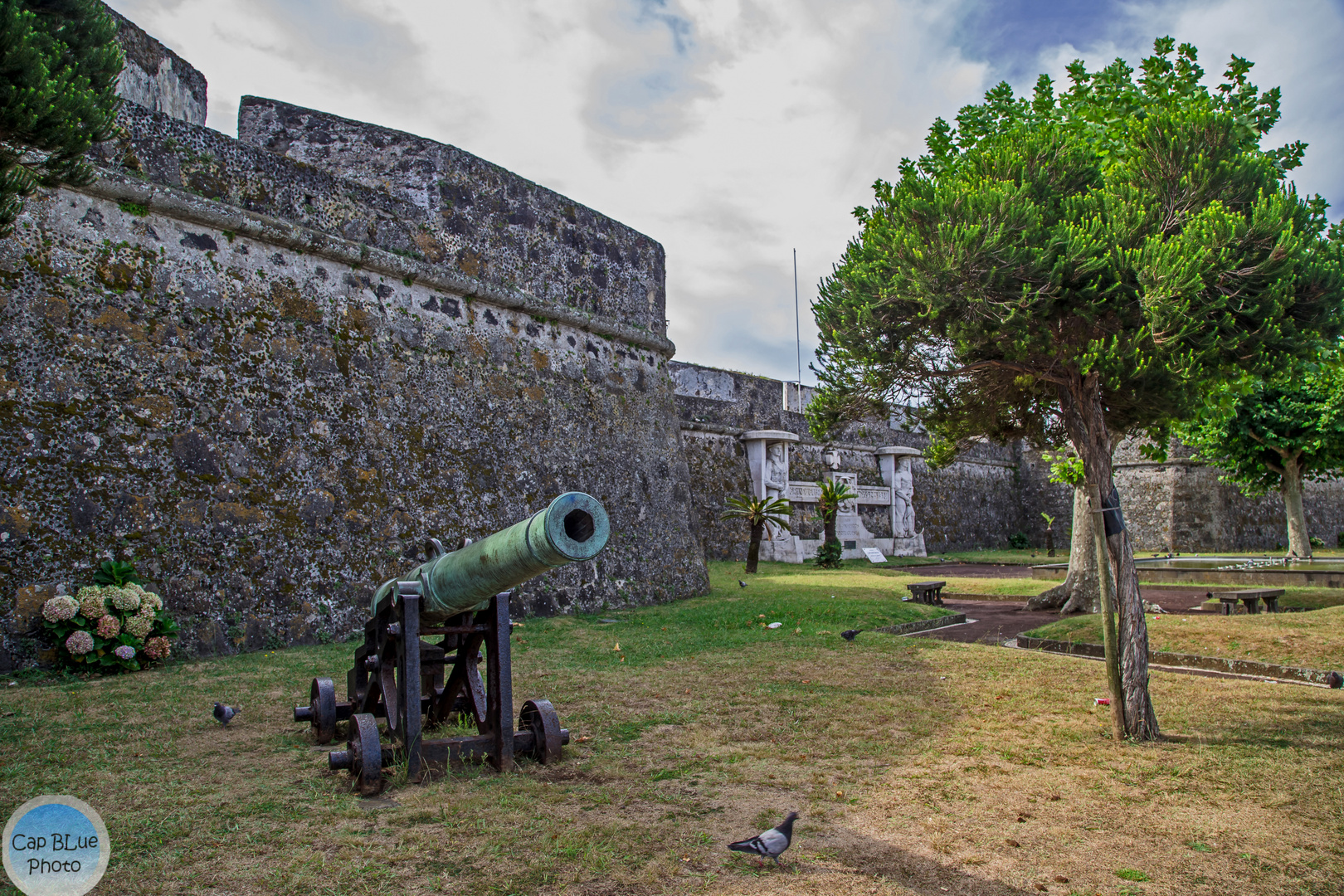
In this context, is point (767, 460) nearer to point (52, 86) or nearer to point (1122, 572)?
point (1122, 572)

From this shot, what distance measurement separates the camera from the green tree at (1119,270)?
3957 millimetres

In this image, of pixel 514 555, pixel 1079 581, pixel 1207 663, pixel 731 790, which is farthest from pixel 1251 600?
pixel 514 555

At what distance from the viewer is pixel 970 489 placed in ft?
77.3

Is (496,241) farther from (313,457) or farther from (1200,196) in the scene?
(1200,196)

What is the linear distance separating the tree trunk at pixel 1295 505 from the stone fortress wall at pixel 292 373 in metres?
13.0

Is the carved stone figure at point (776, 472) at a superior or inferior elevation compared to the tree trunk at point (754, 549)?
superior

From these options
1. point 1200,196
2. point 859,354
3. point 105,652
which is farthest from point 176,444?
point 1200,196

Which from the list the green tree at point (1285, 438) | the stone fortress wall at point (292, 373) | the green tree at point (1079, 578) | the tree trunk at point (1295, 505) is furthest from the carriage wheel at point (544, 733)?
the tree trunk at point (1295, 505)

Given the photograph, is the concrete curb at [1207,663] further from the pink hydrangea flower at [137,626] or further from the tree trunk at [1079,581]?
the pink hydrangea flower at [137,626]

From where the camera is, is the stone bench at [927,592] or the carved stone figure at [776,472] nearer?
Answer: the stone bench at [927,592]

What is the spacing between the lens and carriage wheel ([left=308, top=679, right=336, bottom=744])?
391 cm

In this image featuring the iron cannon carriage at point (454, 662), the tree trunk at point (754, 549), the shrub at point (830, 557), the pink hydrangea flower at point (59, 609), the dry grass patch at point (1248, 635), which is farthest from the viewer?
the shrub at point (830, 557)

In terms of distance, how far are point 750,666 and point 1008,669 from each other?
1.85 metres

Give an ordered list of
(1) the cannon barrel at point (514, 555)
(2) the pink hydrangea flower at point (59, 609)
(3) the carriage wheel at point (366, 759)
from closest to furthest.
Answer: (1) the cannon barrel at point (514, 555)
(3) the carriage wheel at point (366, 759)
(2) the pink hydrangea flower at point (59, 609)
